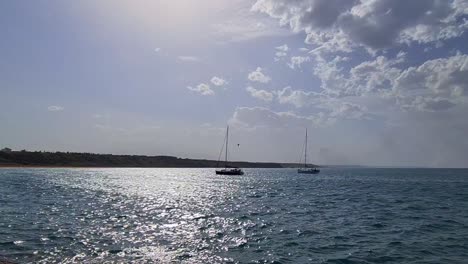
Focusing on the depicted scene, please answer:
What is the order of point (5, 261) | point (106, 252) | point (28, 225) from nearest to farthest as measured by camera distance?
point (5, 261) < point (106, 252) < point (28, 225)

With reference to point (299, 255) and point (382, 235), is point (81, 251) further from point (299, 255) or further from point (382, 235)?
point (382, 235)

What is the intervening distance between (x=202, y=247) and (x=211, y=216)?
47.5 ft

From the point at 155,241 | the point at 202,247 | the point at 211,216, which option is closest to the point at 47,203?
the point at 211,216

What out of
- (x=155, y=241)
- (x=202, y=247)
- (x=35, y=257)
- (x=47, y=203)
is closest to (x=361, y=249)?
(x=202, y=247)

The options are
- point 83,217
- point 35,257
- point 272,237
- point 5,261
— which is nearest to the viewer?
point 5,261

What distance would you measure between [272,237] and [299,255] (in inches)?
210

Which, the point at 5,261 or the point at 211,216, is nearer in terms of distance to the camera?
the point at 5,261

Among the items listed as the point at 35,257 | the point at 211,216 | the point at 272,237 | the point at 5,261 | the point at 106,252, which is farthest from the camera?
the point at 211,216

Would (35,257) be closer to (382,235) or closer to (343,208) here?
(382,235)

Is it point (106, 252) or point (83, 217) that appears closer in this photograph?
point (106, 252)

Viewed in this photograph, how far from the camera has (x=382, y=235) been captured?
3047cm

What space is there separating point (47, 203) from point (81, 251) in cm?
2783

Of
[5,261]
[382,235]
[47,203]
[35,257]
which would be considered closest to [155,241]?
[35,257]

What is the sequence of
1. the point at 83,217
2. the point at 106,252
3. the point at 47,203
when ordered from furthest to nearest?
1. the point at 47,203
2. the point at 83,217
3. the point at 106,252
